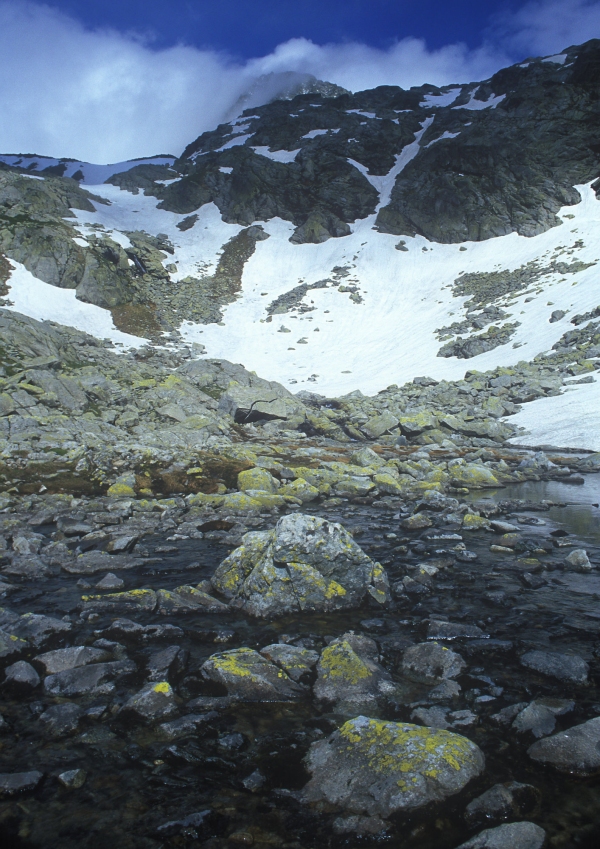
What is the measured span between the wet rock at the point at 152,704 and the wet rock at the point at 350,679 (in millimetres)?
2028

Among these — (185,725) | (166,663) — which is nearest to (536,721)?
(185,725)

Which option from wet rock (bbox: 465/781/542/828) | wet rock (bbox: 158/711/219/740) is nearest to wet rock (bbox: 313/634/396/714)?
wet rock (bbox: 158/711/219/740)

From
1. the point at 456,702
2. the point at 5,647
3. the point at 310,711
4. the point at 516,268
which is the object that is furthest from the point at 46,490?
the point at 516,268

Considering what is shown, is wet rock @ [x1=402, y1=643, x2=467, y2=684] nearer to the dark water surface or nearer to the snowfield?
the dark water surface

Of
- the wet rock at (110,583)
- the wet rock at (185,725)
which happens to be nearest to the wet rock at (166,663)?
the wet rock at (185,725)

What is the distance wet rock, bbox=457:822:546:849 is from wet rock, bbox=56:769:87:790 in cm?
382

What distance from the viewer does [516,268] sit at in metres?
71.4

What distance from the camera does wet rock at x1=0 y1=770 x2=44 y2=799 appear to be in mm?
4457

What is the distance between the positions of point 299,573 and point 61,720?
15.8 feet

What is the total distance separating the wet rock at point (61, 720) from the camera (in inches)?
212

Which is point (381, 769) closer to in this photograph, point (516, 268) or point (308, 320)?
point (308, 320)

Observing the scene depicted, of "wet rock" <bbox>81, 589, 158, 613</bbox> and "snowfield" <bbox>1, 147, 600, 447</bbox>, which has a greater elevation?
"snowfield" <bbox>1, 147, 600, 447</bbox>

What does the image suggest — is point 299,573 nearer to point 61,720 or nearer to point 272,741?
point 272,741

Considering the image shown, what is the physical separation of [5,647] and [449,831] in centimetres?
672
